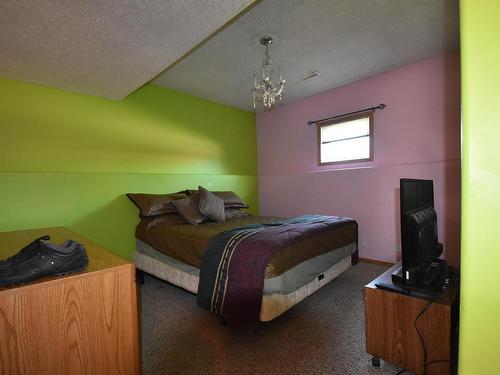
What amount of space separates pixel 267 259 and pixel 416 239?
0.87m

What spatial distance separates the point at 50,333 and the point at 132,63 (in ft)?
6.71

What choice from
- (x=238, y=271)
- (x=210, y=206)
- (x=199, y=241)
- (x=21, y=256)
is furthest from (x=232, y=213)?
(x=21, y=256)

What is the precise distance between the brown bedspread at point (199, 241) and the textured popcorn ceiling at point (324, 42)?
183 cm

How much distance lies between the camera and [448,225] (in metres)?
2.77

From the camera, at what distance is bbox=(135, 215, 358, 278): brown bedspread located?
5.83ft

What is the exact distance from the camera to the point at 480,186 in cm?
49

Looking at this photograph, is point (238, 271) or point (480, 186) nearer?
point (480, 186)

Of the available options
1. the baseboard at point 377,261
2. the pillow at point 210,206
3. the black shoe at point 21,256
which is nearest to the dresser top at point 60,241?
the black shoe at point 21,256

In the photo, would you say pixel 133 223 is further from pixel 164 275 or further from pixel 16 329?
pixel 16 329

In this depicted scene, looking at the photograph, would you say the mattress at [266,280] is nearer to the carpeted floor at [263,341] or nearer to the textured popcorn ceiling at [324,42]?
the carpeted floor at [263,341]

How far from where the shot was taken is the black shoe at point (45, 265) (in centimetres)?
80

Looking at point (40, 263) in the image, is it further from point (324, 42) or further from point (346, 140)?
point (346, 140)

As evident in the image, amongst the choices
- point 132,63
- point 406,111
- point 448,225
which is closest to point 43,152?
point 132,63

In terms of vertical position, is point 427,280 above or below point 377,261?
above
